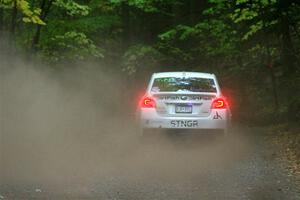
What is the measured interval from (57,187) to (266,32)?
9.84 m

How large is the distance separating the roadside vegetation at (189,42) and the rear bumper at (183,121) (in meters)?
2.46

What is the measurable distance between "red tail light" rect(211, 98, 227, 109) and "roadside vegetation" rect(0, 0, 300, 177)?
2.38 metres

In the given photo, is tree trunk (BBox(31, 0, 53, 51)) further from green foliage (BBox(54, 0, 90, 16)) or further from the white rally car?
the white rally car

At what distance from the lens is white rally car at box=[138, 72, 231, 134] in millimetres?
12305

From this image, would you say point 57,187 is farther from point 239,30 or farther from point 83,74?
point 83,74

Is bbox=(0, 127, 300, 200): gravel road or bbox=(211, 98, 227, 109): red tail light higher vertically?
bbox=(211, 98, 227, 109): red tail light

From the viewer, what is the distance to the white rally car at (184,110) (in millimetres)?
12305

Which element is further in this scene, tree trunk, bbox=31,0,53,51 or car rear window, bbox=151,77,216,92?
tree trunk, bbox=31,0,53,51

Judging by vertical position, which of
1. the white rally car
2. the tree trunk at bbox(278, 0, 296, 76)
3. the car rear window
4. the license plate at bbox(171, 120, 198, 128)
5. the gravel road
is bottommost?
the gravel road

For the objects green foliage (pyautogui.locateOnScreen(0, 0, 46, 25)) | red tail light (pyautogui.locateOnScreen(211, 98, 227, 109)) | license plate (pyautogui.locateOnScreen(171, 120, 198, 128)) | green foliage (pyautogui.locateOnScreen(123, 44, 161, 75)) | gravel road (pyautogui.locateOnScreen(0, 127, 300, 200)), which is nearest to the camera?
gravel road (pyautogui.locateOnScreen(0, 127, 300, 200))

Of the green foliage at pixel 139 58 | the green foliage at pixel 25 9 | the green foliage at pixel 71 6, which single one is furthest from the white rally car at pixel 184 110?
the green foliage at pixel 139 58

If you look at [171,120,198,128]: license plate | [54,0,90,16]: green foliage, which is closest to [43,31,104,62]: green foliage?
[54,0,90,16]: green foliage

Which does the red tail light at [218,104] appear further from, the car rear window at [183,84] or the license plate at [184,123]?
the license plate at [184,123]

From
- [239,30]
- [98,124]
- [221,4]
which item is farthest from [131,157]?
[221,4]
